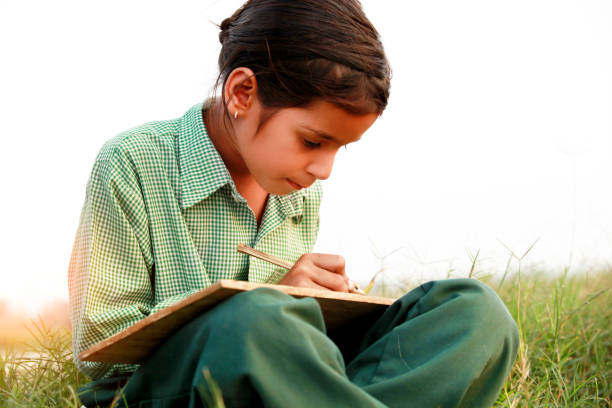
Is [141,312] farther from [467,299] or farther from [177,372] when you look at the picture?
[467,299]

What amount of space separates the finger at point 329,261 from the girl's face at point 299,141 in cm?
20

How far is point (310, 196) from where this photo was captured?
2.21 m

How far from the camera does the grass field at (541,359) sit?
185cm

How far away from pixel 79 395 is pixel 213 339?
60 centimetres

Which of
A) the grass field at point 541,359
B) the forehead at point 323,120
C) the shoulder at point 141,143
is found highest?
the forehead at point 323,120

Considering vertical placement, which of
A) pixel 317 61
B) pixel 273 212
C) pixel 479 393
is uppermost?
pixel 317 61

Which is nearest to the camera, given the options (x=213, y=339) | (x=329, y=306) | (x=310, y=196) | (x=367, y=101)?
(x=213, y=339)

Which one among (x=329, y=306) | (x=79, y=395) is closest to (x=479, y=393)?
(x=329, y=306)

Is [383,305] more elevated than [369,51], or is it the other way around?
[369,51]

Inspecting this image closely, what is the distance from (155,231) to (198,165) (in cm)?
23

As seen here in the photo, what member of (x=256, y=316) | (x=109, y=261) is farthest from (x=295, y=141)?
(x=256, y=316)

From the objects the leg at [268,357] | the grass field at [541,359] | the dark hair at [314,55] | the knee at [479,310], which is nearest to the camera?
the leg at [268,357]

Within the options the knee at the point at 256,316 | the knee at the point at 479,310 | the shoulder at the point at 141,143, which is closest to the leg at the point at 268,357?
the knee at the point at 256,316

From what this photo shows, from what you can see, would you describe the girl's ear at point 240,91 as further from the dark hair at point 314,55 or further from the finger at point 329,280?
the finger at point 329,280
